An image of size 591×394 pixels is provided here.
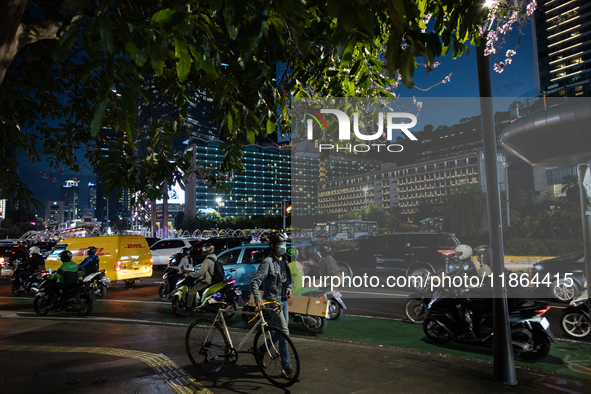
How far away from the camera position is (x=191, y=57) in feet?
9.93

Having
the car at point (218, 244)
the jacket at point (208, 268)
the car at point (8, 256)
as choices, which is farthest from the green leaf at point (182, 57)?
the car at point (8, 256)

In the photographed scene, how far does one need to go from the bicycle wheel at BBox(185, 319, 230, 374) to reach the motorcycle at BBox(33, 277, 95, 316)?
5.91 metres

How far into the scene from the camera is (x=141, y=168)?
18.3ft

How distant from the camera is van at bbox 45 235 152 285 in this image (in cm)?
1427

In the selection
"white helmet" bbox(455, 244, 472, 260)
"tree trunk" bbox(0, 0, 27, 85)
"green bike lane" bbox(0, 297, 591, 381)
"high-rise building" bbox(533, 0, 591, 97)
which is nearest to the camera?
"tree trunk" bbox(0, 0, 27, 85)

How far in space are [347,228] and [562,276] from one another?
588 centimetres

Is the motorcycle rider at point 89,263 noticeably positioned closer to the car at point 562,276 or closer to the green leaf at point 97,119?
the green leaf at point 97,119

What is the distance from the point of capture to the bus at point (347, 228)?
11.8 metres

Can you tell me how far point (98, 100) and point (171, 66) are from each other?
3.49 m

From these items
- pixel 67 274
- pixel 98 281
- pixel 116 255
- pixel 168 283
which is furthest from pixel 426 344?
pixel 116 255

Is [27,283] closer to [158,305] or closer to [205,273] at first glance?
[158,305]

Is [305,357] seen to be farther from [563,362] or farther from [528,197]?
[528,197]

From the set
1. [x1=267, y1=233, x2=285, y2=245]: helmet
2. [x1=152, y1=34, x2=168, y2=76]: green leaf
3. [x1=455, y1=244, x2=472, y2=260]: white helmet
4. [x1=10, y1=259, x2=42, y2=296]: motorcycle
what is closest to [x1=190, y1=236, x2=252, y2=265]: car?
[x1=10, y1=259, x2=42, y2=296]: motorcycle

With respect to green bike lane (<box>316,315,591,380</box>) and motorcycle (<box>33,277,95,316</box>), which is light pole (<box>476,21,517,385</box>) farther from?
motorcycle (<box>33,277,95,316</box>)
